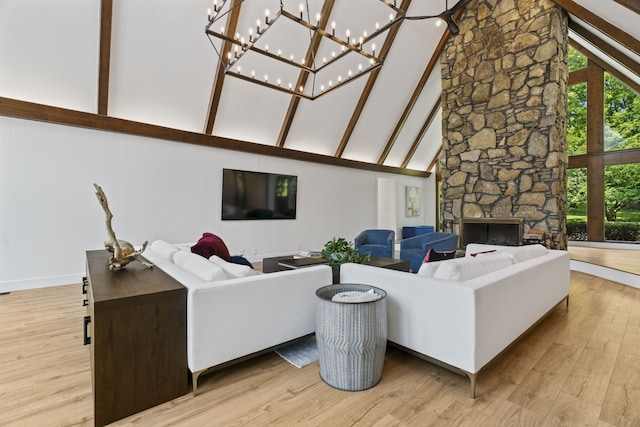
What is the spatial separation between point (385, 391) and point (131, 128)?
16.4 feet

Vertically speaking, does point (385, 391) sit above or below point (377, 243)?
below

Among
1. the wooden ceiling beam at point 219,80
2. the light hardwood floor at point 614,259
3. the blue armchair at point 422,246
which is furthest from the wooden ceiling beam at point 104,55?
the light hardwood floor at point 614,259

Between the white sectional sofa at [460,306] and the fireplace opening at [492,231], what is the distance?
3669 millimetres

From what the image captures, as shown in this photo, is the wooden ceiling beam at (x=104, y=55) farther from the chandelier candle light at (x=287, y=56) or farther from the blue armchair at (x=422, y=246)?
the blue armchair at (x=422, y=246)

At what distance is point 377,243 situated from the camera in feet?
19.3

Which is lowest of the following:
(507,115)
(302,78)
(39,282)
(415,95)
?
(39,282)

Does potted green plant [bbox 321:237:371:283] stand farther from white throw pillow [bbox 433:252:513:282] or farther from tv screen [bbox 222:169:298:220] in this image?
tv screen [bbox 222:169:298:220]

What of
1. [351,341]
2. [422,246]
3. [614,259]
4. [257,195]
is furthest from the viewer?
[257,195]

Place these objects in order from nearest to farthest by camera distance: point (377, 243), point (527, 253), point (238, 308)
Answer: point (238, 308) < point (527, 253) < point (377, 243)

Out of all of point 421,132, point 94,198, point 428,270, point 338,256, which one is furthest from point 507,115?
point 94,198

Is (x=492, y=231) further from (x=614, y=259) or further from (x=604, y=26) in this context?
(x=604, y=26)

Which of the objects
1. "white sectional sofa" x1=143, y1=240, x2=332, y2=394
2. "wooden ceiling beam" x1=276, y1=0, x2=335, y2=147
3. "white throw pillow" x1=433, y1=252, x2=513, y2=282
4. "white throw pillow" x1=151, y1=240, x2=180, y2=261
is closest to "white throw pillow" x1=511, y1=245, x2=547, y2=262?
"white throw pillow" x1=433, y1=252, x2=513, y2=282

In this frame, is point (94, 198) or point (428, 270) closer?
point (428, 270)

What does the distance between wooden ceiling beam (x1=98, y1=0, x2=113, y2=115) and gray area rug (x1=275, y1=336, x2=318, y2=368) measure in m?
4.38
